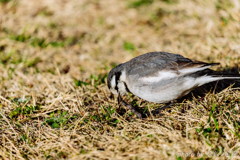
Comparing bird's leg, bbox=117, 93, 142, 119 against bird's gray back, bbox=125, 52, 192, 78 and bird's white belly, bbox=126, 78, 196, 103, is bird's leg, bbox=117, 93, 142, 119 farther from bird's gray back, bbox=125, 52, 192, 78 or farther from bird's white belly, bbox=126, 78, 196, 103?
bird's gray back, bbox=125, 52, 192, 78

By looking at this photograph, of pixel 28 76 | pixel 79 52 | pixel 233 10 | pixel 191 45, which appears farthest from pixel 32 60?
pixel 233 10

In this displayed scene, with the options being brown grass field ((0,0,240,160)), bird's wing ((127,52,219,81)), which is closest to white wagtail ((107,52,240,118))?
bird's wing ((127,52,219,81))

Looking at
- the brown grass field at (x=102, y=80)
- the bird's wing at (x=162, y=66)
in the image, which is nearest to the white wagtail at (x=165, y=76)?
the bird's wing at (x=162, y=66)

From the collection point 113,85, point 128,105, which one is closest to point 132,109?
point 128,105

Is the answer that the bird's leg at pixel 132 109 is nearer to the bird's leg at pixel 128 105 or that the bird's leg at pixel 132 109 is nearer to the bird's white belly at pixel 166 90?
the bird's leg at pixel 128 105

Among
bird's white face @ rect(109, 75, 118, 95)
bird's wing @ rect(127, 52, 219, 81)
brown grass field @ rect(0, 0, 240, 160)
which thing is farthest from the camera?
bird's white face @ rect(109, 75, 118, 95)

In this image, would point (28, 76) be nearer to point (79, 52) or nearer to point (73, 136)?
point (79, 52)

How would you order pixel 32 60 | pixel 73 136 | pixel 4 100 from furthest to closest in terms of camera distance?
1. pixel 32 60
2. pixel 4 100
3. pixel 73 136
